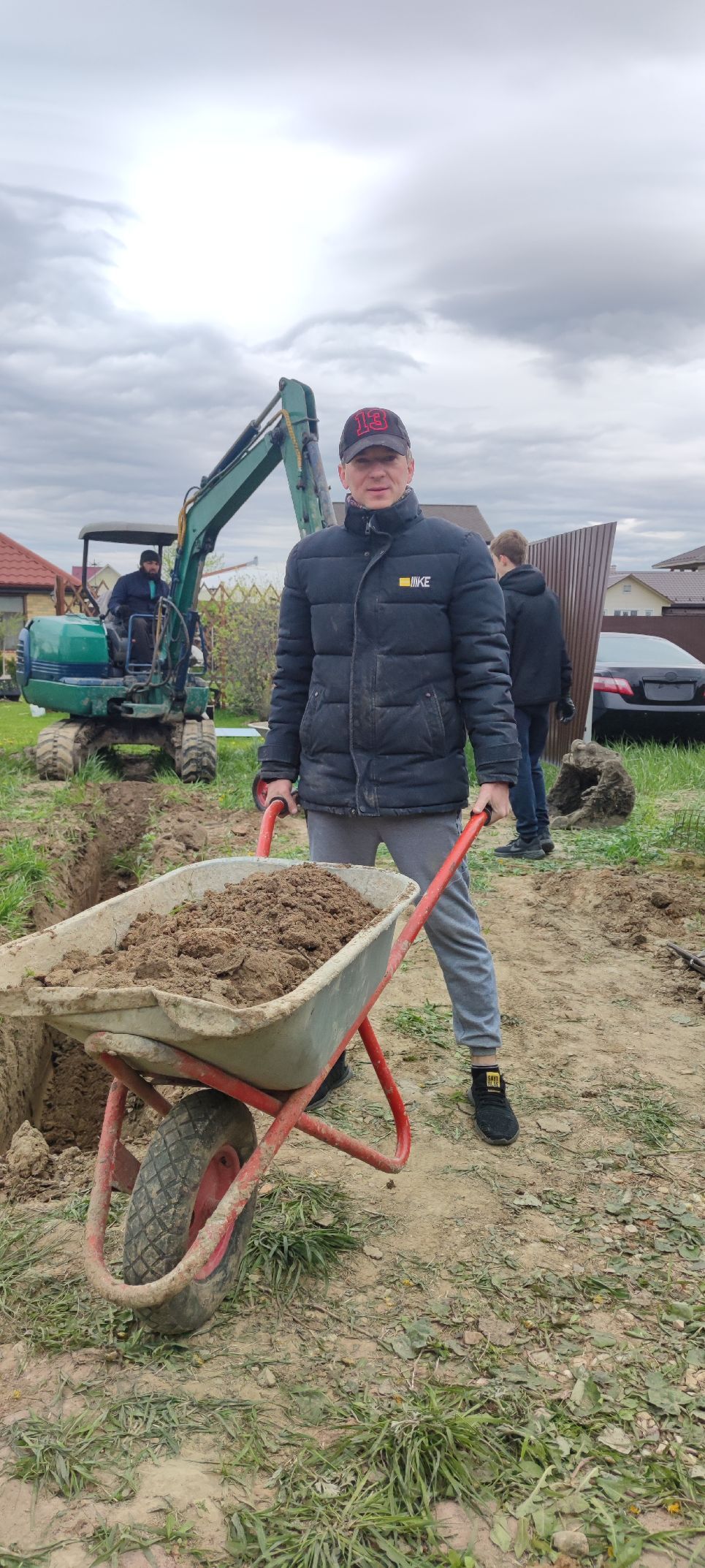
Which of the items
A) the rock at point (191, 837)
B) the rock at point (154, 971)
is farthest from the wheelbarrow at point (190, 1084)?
the rock at point (191, 837)

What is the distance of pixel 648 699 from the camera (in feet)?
32.3

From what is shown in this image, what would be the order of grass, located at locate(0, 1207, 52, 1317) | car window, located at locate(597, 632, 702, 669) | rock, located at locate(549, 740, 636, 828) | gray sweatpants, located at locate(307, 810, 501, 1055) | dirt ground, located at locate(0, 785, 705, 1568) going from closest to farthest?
1. dirt ground, located at locate(0, 785, 705, 1568)
2. grass, located at locate(0, 1207, 52, 1317)
3. gray sweatpants, located at locate(307, 810, 501, 1055)
4. rock, located at locate(549, 740, 636, 828)
5. car window, located at locate(597, 632, 702, 669)

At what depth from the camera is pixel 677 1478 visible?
184 centimetres

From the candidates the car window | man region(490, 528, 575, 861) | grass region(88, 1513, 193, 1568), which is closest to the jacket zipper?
grass region(88, 1513, 193, 1568)

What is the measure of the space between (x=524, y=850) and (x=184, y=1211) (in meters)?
4.97

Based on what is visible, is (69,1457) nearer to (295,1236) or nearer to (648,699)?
(295,1236)

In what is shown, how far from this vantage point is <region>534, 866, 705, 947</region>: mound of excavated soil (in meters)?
5.25

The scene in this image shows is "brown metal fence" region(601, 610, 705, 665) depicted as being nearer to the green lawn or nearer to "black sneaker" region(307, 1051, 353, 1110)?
the green lawn

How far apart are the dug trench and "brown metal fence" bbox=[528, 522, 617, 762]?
14.3ft

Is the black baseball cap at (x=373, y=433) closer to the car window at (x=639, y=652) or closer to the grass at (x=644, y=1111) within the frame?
the grass at (x=644, y=1111)

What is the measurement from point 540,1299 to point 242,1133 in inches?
31.0

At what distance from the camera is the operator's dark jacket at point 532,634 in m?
6.41

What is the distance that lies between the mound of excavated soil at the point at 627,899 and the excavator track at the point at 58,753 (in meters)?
5.13

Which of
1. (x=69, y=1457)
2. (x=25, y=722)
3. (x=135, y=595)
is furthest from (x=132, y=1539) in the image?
(x=25, y=722)
